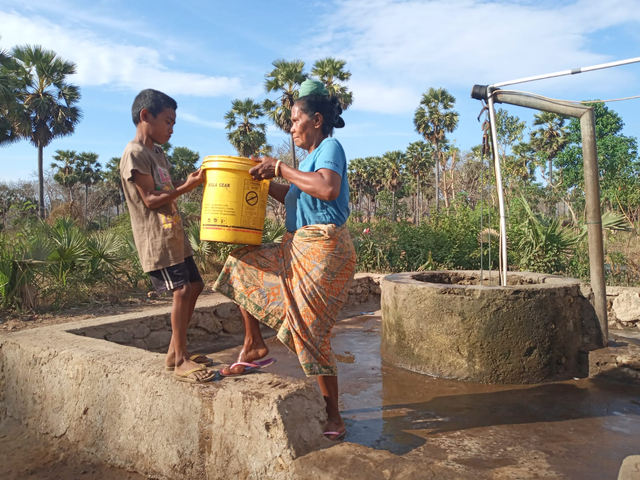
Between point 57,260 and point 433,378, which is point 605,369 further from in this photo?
point 57,260

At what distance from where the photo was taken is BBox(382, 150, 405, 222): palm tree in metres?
35.6

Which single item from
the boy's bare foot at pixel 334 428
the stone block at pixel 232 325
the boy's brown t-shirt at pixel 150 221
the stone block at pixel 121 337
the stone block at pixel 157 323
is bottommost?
the boy's bare foot at pixel 334 428

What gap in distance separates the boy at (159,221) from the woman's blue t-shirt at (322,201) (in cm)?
48

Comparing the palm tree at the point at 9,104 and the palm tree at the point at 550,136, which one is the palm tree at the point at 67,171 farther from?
the palm tree at the point at 550,136

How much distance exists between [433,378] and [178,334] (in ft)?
7.43

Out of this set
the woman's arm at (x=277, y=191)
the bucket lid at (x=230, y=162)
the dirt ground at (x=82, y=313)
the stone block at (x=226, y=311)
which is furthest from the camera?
the stone block at (x=226, y=311)

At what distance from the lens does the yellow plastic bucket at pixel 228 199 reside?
223 centimetres

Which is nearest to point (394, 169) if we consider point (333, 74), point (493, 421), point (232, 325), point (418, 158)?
point (418, 158)

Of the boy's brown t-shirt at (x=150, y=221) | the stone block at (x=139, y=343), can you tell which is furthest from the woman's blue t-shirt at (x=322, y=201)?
the stone block at (x=139, y=343)

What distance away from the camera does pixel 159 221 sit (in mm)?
2305

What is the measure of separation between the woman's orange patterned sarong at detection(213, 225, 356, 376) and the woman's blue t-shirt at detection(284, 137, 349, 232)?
5 centimetres

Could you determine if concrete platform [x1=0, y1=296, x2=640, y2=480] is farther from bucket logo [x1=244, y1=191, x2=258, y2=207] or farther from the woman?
bucket logo [x1=244, y1=191, x2=258, y2=207]

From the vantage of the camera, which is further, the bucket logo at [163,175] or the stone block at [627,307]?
the stone block at [627,307]

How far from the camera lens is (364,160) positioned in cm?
3862
